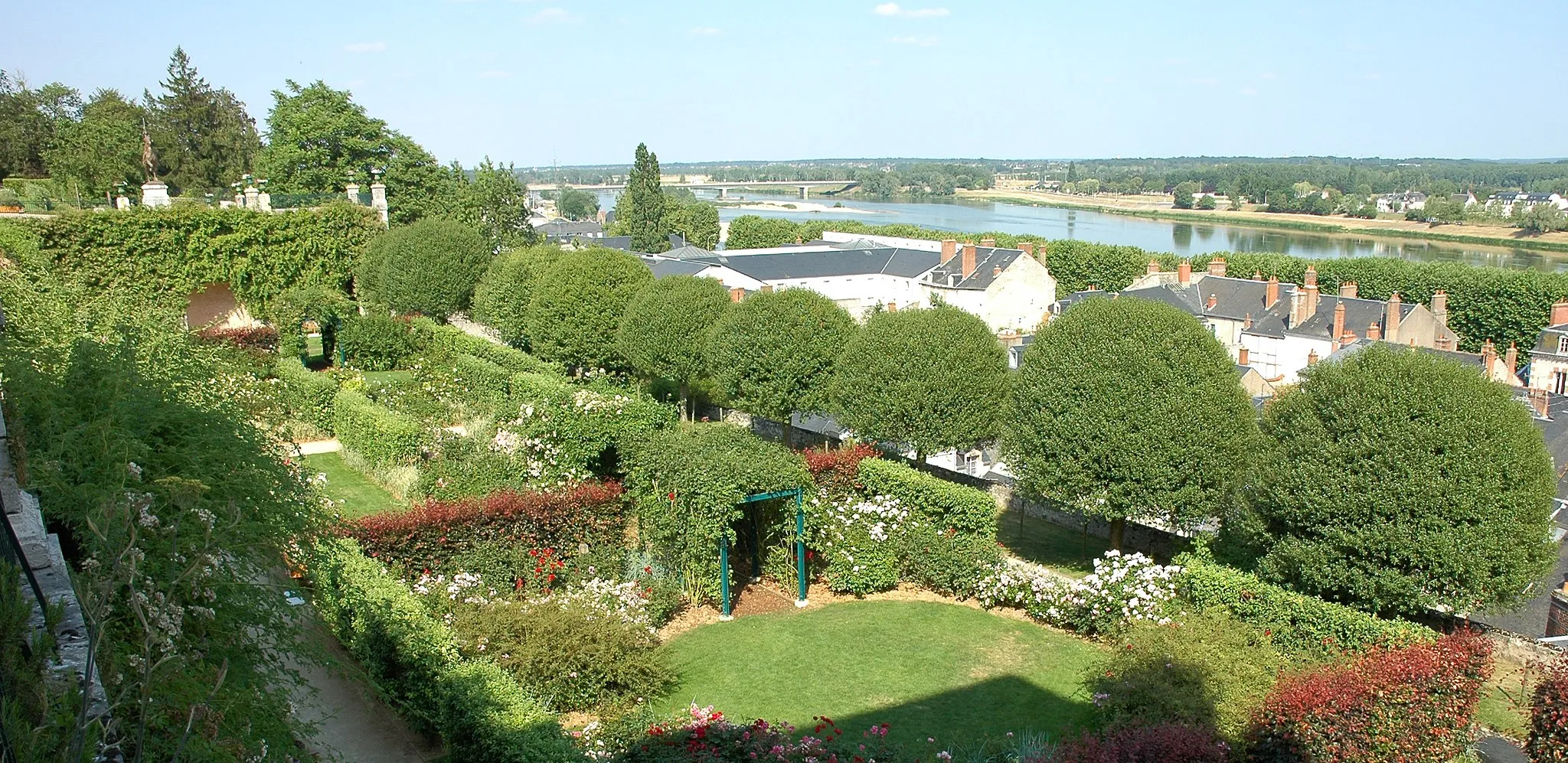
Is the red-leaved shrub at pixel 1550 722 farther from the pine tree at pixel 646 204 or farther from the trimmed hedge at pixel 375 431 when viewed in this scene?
the pine tree at pixel 646 204

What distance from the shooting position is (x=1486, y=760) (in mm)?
9852

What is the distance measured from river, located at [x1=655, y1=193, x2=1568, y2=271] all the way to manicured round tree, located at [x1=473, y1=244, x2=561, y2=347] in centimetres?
4987

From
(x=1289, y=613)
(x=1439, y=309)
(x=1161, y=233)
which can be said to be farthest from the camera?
(x=1161, y=233)

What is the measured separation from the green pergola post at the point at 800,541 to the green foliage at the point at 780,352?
6549 mm

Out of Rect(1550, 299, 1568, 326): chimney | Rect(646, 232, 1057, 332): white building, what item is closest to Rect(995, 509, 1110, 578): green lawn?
Rect(646, 232, 1057, 332): white building

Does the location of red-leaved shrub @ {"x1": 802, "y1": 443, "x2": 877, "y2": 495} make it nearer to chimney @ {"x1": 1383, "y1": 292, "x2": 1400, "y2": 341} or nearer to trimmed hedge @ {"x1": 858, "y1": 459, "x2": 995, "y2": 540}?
trimmed hedge @ {"x1": 858, "y1": 459, "x2": 995, "y2": 540}

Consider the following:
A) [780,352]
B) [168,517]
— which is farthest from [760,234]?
[168,517]

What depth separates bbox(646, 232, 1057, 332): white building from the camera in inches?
1738

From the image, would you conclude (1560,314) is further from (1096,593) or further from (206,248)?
(206,248)

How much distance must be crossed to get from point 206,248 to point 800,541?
24809mm

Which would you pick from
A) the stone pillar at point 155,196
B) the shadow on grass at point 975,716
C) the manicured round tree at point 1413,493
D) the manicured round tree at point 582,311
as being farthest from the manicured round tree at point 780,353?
the stone pillar at point 155,196

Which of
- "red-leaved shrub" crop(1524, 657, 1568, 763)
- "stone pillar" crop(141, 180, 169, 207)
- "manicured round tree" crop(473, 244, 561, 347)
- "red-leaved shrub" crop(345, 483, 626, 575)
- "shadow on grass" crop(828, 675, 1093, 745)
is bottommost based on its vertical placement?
Result: "shadow on grass" crop(828, 675, 1093, 745)

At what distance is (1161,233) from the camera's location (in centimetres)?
11275

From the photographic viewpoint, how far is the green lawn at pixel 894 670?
34.8ft
